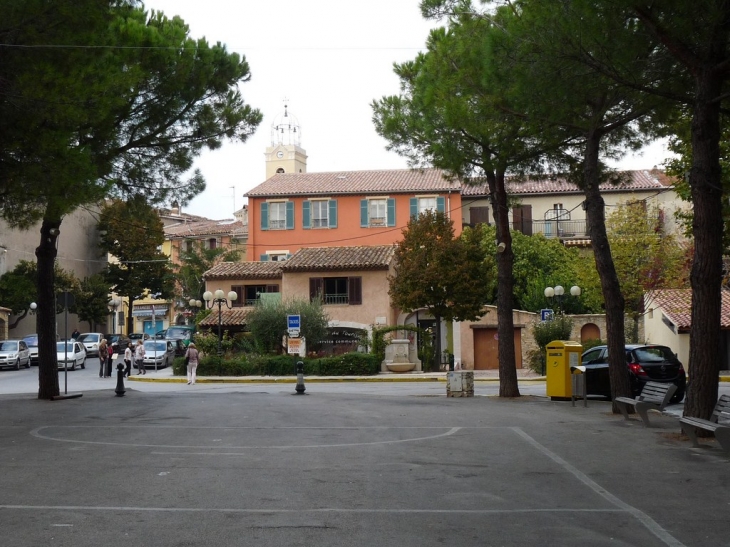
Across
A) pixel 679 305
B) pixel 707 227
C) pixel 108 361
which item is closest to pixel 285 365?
pixel 108 361

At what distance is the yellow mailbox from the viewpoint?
902 inches

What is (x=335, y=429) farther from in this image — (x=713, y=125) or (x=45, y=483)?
(x=713, y=125)

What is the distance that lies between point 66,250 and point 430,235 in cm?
3857

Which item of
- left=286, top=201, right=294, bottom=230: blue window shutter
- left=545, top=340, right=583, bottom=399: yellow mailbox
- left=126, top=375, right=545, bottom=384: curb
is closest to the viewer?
left=545, top=340, right=583, bottom=399: yellow mailbox

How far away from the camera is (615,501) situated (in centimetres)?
895

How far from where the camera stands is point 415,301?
137 ft

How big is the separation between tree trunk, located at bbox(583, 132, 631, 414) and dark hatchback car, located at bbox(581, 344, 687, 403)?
4.42 m

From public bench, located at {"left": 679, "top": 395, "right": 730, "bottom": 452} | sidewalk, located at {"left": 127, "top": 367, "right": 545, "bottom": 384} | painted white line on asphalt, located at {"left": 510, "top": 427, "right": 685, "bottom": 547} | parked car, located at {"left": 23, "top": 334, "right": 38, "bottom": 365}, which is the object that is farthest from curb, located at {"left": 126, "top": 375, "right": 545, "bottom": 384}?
painted white line on asphalt, located at {"left": 510, "top": 427, "right": 685, "bottom": 547}

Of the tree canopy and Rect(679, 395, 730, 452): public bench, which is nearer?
Rect(679, 395, 730, 452): public bench

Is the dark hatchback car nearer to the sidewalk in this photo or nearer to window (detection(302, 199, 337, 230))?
the sidewalk

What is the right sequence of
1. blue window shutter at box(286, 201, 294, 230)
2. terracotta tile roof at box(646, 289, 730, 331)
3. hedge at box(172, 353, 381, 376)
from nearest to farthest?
1. terracotta tile roof at box(646, 289, 730, 331)
2. hedge at box(172, 353, 381, 376)
3. blue window shutter at box(286, 201, 294, 230)

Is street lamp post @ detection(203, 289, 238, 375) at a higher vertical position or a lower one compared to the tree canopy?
lower

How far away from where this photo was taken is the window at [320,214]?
6162cm

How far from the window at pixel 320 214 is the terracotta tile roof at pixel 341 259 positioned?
10.6 m
